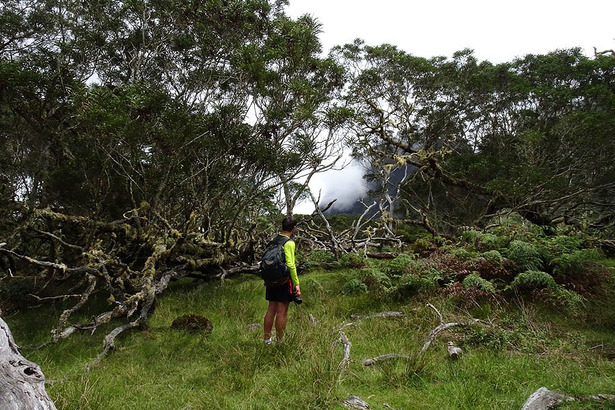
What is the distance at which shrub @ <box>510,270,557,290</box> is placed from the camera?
Result: 19.1ft

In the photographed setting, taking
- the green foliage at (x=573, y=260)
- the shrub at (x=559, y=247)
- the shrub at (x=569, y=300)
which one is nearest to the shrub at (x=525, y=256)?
the shrub at (x=559, y=247)

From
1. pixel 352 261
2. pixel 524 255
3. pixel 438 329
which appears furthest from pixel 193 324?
pixel 524 255

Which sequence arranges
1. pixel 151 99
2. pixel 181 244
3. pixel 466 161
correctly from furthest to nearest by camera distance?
pixel 466 161 → pixel 181 244 → pixel 151 99

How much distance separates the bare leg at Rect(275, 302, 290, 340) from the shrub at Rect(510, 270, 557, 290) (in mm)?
4101

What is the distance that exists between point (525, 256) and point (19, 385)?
7.59 meters

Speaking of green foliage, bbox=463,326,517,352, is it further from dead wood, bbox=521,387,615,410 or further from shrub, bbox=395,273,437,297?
shrub, bbox=395,273,437,297

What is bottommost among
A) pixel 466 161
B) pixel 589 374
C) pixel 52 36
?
pixel 589 374

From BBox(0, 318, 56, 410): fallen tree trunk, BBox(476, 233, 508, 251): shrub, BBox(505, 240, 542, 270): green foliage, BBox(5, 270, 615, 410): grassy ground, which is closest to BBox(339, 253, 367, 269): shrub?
BBox(5, 270, 615, 410): grassy ground

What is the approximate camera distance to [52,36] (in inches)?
462

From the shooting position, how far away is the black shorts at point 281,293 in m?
4.99

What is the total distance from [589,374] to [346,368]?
8.61ft

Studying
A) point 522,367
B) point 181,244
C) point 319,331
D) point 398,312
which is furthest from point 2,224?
point 522,367

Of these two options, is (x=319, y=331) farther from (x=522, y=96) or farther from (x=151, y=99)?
(x=522, y=96)

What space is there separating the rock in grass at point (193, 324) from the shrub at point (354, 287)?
2896 mm
